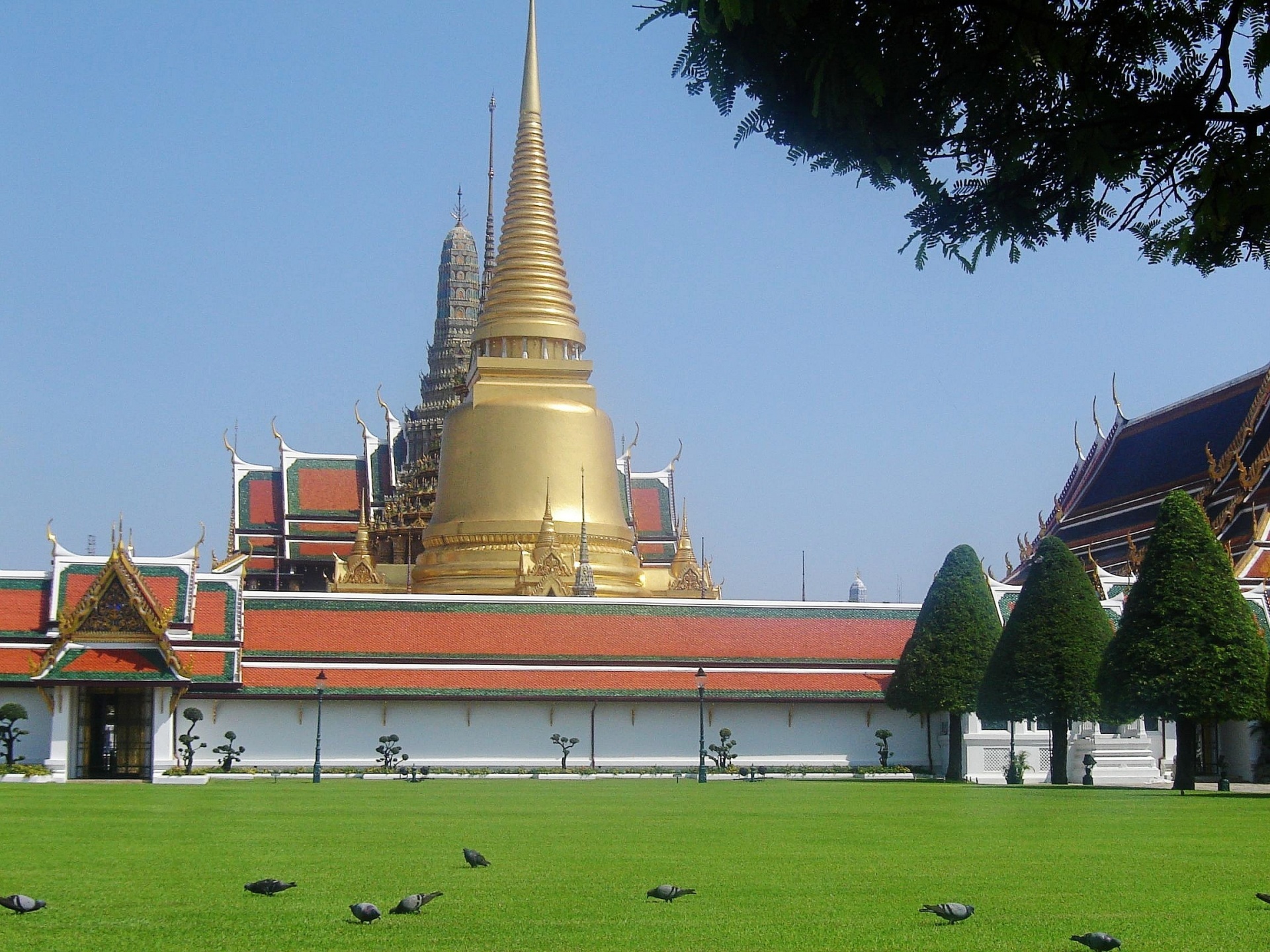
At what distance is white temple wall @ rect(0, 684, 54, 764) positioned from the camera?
35.1m

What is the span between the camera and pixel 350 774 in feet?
115

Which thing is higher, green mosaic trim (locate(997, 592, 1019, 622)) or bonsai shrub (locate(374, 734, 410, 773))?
green mosaic trim (locate(997, 592, 1019, 622))

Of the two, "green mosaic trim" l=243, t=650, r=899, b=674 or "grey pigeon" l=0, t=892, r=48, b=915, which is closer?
"grey pigeon" l=0, t=892, r=48, b=915

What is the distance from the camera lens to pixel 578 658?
38.2 m

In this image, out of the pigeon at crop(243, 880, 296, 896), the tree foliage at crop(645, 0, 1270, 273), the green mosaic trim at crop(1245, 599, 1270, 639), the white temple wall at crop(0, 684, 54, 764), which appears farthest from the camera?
the green mosaic trim at crop(1245, 599, 1270, 639)

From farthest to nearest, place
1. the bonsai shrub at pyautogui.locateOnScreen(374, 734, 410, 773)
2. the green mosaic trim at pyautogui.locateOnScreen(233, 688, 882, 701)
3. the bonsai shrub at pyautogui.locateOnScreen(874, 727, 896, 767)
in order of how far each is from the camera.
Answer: the bonsai shrub at pyautogui.locateOnScreen(874, 727, 896, 767) < the green mosaic trim at pyautogui.locateOnScreen(233, 688, 882, 701) < the bonsai shrub at pyautogui.locateOnScreen(374, 734, 410, 773)

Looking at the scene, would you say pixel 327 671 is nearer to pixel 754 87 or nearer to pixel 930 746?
pixel 930 746

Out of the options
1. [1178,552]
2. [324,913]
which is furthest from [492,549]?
[324,913]

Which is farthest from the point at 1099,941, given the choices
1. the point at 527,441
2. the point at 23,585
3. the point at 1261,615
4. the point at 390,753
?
the point at 527,441

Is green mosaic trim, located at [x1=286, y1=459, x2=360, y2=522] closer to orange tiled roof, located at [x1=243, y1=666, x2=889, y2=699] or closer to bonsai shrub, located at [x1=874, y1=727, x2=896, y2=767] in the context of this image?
orange tiled roof, located at [x1=243, y1=666, x2=889, y2=699]

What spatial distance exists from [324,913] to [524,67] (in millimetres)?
46714

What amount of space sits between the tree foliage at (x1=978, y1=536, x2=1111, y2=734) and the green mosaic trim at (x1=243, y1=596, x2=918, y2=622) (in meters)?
8.20

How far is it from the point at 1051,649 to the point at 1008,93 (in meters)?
26.0

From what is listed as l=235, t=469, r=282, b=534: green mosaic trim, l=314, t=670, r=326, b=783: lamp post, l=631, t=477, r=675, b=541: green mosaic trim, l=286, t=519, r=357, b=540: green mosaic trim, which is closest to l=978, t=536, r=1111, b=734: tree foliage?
l=314, t=670, r=326, b=783: lamp post
